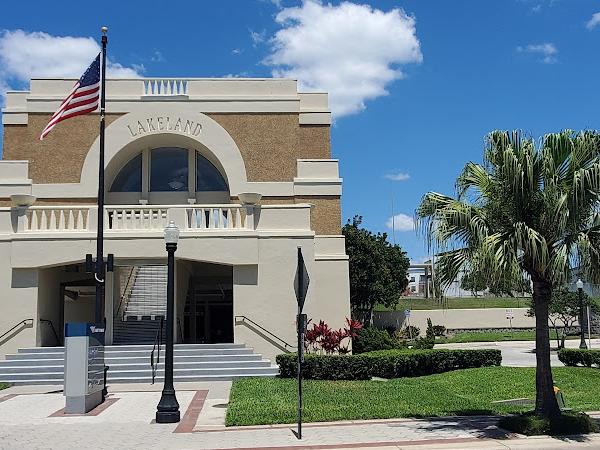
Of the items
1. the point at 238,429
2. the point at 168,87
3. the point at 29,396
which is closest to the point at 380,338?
the point at 168,87

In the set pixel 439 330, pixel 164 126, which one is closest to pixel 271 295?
pixel 164 126

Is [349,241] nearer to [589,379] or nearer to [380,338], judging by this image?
[380,338]

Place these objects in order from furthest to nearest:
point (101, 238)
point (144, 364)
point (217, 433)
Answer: point (144, 364)
point (101, 238)
point (217, 433)

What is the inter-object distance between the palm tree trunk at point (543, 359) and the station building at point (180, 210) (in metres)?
11.5

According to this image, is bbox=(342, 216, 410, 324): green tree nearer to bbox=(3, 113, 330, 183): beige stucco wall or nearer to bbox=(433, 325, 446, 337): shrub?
bbox=(433, 325, 446, 337): shrub

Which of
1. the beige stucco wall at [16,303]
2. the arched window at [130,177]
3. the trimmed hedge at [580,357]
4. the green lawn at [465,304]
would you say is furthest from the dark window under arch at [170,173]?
the green lawn at [465,304]

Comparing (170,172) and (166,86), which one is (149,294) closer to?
(170,172)

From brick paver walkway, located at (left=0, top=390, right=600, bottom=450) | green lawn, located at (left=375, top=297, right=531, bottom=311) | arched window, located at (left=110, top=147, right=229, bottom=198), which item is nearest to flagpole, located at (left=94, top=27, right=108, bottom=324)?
brick paver walkway, located at (left=0, top=390, right=600, bottom=450)

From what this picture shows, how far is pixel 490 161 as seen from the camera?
1178 cm

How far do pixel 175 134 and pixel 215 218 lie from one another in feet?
18.4

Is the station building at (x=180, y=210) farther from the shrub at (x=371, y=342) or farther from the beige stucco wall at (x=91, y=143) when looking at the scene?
the shrub at (x=371, y=342)

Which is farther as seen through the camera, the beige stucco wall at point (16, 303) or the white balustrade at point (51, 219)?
the white balustrade at point (51, 219)

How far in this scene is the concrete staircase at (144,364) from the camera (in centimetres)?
1989

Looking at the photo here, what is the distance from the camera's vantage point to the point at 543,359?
11.4 m
